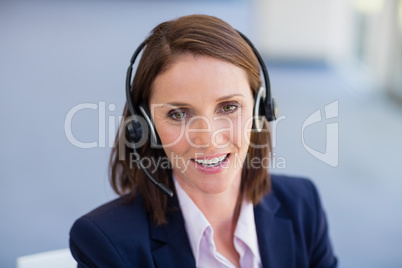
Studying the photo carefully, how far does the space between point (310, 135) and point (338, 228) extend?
133 cm

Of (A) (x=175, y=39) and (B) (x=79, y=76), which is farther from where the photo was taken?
(B) (x=79, y=76)

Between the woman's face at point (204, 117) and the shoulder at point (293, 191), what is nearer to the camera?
the woman's face at point (204, 117)

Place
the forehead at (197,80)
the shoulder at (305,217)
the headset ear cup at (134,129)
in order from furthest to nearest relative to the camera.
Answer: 1. the shoulder at (305,217)
2. the headset ear cup at (134,129)
3. the forehead at (197,80)

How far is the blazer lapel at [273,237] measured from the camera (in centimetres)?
134

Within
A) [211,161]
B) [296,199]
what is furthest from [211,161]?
[296,199]

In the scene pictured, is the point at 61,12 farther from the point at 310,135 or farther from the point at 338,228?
the point at 338,228

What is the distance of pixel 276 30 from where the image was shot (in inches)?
285

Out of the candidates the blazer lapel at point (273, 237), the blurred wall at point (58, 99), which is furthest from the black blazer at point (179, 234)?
the blurred wall at point (58, 99)

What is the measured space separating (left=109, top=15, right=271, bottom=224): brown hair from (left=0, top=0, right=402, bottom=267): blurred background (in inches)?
34.9

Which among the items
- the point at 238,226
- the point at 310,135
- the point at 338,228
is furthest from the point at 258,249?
the point at 310,135

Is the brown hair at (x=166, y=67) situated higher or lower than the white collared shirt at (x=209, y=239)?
higher

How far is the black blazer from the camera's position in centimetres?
121

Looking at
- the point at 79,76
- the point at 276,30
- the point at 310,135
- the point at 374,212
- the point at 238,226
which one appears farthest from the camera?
the point at 276,30

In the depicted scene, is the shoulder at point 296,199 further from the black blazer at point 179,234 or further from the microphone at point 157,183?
the microphone at point 157,183
